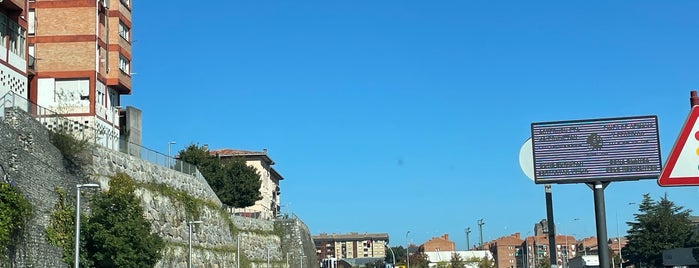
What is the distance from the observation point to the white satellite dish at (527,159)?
1016cm

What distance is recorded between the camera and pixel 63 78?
184 feet

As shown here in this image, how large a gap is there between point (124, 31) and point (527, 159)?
55963 millimetres

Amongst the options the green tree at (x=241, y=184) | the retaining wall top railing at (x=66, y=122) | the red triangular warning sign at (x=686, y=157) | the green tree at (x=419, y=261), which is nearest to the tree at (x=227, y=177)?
the green tree at (x=241, y=184)

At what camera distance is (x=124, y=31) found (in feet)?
205

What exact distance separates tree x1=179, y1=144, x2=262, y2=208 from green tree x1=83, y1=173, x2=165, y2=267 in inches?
1767

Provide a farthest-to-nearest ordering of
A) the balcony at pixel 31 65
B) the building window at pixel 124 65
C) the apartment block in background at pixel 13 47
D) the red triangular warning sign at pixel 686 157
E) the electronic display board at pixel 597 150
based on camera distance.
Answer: the building window at pixel 124 65 → the balcony at pixel 31 65 → the apartment block in background at pixel 13 47 → the electronic display board at pixel 597 150 → the red triangular warning sign at pixel 686 157

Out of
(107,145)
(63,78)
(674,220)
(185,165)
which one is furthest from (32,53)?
(674,220)

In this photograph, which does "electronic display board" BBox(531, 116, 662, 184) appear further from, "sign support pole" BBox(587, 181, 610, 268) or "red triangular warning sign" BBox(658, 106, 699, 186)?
"red triangular warning sign" BBox(658, 106, 699, 186)

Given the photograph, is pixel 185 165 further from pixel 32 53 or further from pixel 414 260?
pixel 414 260

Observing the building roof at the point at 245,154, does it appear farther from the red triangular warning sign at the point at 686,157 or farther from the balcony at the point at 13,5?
the red triangular warning sign at the point at 686,157

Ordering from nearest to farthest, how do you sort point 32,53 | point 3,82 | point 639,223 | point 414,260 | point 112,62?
1. point 3,82
2. point 32,53
3. point 112,62
4. point 639,223
5. point 414,260

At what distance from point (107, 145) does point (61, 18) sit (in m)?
10.8

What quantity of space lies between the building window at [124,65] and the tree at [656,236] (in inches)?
2524

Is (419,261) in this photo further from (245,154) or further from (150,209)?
(150,209)
